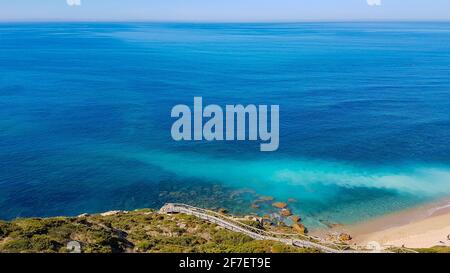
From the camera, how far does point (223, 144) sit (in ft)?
188

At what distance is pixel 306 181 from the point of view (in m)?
46.1

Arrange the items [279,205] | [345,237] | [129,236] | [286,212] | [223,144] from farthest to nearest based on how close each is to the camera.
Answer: [223,144] → [279,205] → [286,212] → [345,237] → [129,236]

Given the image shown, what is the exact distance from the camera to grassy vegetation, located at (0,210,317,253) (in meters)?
19.8

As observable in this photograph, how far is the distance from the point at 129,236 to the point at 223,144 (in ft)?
111

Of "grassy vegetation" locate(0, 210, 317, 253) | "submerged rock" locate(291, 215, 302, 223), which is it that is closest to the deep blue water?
"submerged rock" locate(291, 215, 302, 223)

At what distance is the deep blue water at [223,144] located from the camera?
4259 cm

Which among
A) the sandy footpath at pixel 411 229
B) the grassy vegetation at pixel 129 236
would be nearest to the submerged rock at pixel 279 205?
the sandy footpath at pixel 411 229

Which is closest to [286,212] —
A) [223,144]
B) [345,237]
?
[345,237]

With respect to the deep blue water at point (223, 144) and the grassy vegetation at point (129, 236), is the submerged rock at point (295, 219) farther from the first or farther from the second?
the grassy vegetation at point (129, 236)

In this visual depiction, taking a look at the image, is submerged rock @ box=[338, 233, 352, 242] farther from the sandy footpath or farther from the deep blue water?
the deep blue water

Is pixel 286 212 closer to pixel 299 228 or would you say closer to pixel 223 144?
pixel 299 228

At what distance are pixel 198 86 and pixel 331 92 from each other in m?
33.6

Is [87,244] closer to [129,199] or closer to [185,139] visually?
[129,199]

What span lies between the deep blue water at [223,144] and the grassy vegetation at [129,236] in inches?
489
